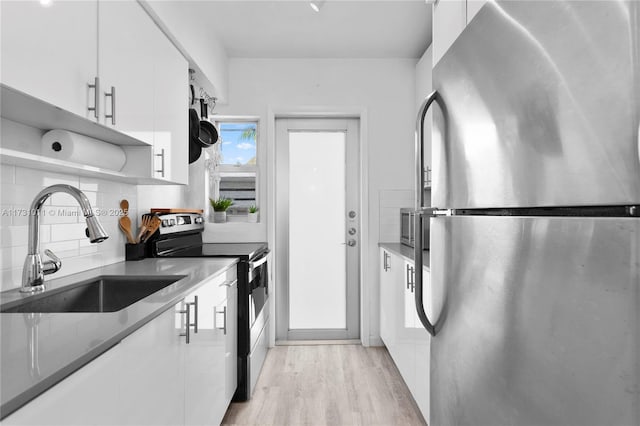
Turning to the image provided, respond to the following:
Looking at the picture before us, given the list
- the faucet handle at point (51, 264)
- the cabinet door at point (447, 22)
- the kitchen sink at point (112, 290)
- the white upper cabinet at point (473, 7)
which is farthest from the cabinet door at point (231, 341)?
the white upper cabinet at point (473, 7)

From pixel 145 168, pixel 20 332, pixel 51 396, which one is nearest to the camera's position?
pixel 51 396

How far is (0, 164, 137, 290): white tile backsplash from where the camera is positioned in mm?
1410

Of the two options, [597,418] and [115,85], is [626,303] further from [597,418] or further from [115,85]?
[115,85]

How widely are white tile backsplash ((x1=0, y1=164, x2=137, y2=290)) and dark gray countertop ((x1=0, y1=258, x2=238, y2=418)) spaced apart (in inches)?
6.8

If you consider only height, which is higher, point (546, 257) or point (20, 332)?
point (546, 257)

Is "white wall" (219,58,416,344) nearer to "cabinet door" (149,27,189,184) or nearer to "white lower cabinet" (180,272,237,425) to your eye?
"cabinet door" (149,27,189,184)

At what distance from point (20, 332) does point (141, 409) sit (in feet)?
1.24

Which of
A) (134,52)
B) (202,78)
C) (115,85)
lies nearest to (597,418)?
(115,85)

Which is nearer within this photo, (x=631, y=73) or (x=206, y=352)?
(x=631, y=73)

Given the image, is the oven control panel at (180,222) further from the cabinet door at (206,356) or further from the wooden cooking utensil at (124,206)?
the cabinet door at (206,356)

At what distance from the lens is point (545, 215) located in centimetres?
63

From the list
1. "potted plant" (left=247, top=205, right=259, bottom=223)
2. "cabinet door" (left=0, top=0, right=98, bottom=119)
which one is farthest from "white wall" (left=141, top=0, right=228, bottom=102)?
"potted plant" (left=247, top=205, right=259, bottom=223)

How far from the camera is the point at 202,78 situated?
111 inches

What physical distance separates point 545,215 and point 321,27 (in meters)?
2.73
